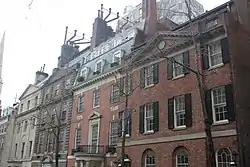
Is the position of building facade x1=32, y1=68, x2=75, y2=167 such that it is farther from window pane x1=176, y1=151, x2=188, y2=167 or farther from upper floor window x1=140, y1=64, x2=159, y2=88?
window pane x1=176, y1=151, x2=188, y2=167

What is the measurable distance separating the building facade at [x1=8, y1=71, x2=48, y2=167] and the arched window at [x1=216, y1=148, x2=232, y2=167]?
29.0 m

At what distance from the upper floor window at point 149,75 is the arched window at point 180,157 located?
18.1 feet

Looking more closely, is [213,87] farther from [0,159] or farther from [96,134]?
[0,159]

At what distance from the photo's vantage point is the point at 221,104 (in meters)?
18.8

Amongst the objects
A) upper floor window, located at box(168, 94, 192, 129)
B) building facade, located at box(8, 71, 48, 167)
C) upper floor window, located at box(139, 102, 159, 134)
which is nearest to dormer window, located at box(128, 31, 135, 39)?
upper floor window, located at box(139, 102, 159, 134)

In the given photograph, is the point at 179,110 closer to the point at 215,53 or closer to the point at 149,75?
the point at 215,53

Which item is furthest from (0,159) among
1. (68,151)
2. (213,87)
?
(213,87)

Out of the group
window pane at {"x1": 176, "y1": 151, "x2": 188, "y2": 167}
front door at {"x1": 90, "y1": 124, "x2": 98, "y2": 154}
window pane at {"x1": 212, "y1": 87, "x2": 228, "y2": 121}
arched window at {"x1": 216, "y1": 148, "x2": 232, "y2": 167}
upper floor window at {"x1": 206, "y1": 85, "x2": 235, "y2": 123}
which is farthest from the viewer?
front door at {"x1": 90, "y1": 124, "x2": 98, "y2": 154}

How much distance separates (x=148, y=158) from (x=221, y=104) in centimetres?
677

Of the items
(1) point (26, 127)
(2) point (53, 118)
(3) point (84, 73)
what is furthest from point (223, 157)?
(1) point (26, 127)

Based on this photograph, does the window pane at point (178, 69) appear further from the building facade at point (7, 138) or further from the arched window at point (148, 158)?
the building facade at point (7, 138)

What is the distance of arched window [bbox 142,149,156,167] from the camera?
22.1 metres

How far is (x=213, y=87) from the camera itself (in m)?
19.4

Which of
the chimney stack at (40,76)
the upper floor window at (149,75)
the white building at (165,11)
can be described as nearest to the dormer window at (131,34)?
the upper floor window at (149,75)
